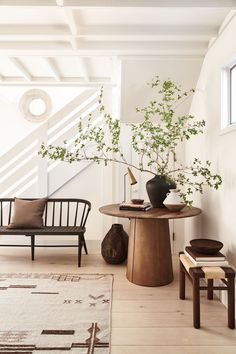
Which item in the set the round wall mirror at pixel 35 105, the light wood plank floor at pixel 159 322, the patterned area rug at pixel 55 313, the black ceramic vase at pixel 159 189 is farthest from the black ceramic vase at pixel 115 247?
the round wall mirror at pixel 35 105

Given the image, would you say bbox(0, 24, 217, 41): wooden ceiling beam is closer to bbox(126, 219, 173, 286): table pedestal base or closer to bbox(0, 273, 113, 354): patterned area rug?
bbox(126, 219, 173, 286): table pedestal base

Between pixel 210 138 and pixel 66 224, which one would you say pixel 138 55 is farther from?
pixel 66 224

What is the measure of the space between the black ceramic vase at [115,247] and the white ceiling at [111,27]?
211 cm

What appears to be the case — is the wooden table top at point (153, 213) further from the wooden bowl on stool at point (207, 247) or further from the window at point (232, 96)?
the window at point (232, 96)

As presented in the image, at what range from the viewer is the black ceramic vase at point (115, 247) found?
3.63m

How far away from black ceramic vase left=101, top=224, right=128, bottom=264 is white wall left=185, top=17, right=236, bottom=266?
870 millimetres

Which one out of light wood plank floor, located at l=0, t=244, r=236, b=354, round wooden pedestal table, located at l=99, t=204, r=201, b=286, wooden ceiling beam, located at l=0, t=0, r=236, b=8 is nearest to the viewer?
light wood plank floor, located at l=0, t=244, r=236, b=354

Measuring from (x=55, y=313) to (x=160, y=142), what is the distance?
1.79m

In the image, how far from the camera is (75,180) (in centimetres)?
435

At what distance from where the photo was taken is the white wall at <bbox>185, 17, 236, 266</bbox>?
252cm

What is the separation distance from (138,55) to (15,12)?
1.40 meters

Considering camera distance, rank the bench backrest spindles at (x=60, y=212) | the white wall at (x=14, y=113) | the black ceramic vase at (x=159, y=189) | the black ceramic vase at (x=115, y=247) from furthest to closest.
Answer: the white wall at (x=14, y=113) → the bench backrest spindles at (x=60, y=212) → the black ceramic vase at (x=115, y=247) → the black ceramic vase at (x=159, y=189)

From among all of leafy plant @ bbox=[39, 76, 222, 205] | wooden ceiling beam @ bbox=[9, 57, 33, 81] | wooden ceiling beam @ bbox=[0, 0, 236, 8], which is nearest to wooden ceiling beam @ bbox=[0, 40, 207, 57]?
leafy plant @ bbox=[39, 76, 222, 205]

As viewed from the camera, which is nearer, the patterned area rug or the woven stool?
the patterned area rug
